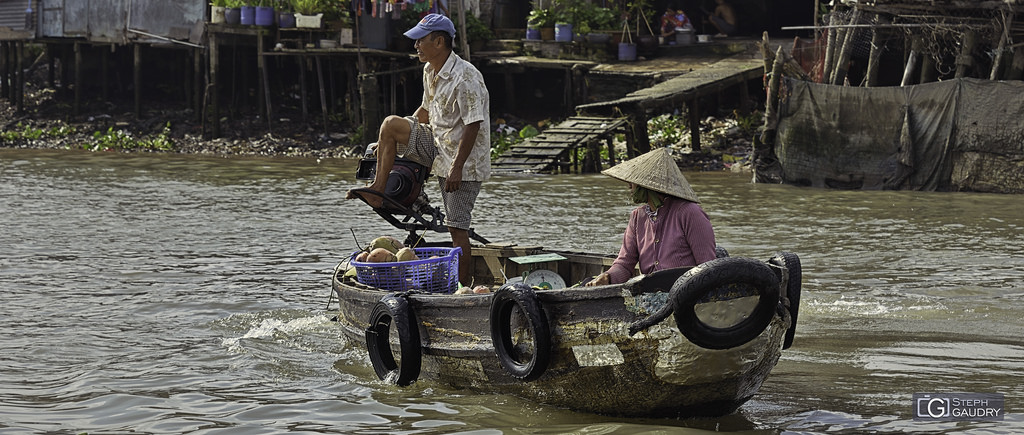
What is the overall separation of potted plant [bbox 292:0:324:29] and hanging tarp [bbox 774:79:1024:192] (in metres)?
8.81

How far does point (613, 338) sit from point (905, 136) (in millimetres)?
10160

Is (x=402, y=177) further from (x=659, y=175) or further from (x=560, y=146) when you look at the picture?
(x=560, y=146)

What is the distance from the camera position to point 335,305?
333 inches

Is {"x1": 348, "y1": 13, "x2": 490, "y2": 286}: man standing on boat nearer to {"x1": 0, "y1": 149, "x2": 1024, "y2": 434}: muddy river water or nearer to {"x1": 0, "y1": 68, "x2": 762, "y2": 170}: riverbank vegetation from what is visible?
{"x1": 0, "y1": 149, "x2": 1024, "y2": 434}: muddy river water

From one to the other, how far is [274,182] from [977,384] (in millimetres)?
12468

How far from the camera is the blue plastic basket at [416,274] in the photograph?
642 centimetres

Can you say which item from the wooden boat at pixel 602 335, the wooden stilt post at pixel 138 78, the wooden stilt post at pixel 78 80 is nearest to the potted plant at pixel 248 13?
the wooden stilt post at pixel 138 78

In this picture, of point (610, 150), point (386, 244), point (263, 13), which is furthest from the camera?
point (263, 13)

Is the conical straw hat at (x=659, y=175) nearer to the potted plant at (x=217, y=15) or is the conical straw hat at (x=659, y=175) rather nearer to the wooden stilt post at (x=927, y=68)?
the wooden stilt post at (x=927, y=68)

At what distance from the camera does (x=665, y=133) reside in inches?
755

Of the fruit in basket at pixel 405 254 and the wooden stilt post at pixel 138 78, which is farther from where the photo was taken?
the wooden stilt post at pixel 138 78

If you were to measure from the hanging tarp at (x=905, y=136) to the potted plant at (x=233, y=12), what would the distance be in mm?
10428

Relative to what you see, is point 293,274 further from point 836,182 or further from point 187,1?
point 187,1

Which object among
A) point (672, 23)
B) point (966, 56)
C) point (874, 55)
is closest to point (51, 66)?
point (672, 23)
